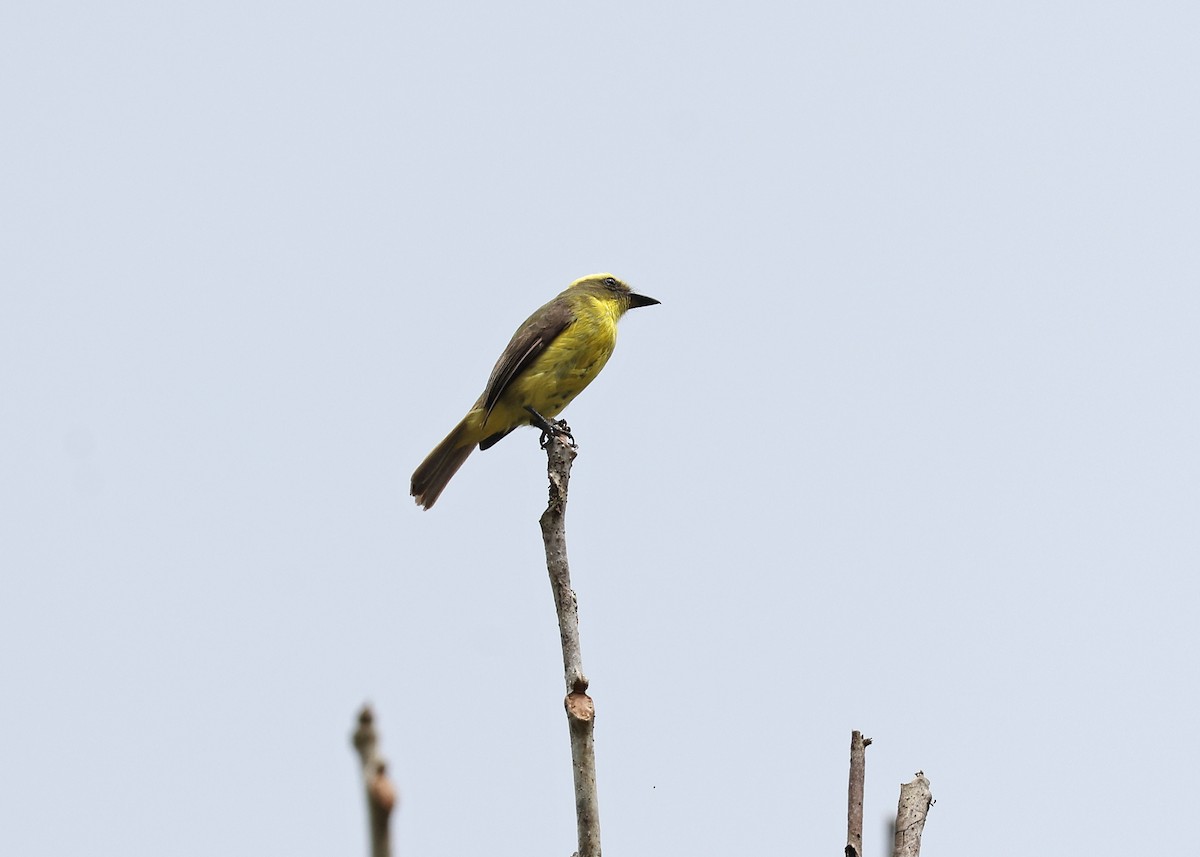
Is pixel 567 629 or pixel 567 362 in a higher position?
pixel 567 362

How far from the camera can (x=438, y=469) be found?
8953mm

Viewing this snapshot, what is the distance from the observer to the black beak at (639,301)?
9.70 m

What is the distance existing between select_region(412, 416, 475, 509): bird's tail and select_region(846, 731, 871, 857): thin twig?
6.04m

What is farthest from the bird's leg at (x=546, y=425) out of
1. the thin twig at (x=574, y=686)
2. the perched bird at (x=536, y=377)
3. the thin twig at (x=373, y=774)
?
the thin twig at (x=373, y=774)

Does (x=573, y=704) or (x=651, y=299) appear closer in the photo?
(x=573, y=704)

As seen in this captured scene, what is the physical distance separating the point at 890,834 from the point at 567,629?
869 millimetres

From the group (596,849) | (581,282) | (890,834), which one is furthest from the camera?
(581,282)

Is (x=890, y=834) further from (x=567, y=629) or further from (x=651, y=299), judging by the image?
(x=651, y=299)

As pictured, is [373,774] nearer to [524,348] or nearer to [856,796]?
[856,796]

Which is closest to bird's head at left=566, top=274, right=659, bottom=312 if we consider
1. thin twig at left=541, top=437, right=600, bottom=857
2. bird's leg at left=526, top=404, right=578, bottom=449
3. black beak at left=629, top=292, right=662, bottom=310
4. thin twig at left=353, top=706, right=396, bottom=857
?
black beak at left=629, top=292, right=662, bottom=310

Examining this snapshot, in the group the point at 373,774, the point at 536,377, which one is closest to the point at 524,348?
the point at 536,377

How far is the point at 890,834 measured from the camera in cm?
304

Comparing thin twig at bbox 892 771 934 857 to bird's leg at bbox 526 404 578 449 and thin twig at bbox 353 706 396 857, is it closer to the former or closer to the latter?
thin twig at bbox 353 706 396 857

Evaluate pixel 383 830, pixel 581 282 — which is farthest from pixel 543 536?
pixel 581 282
